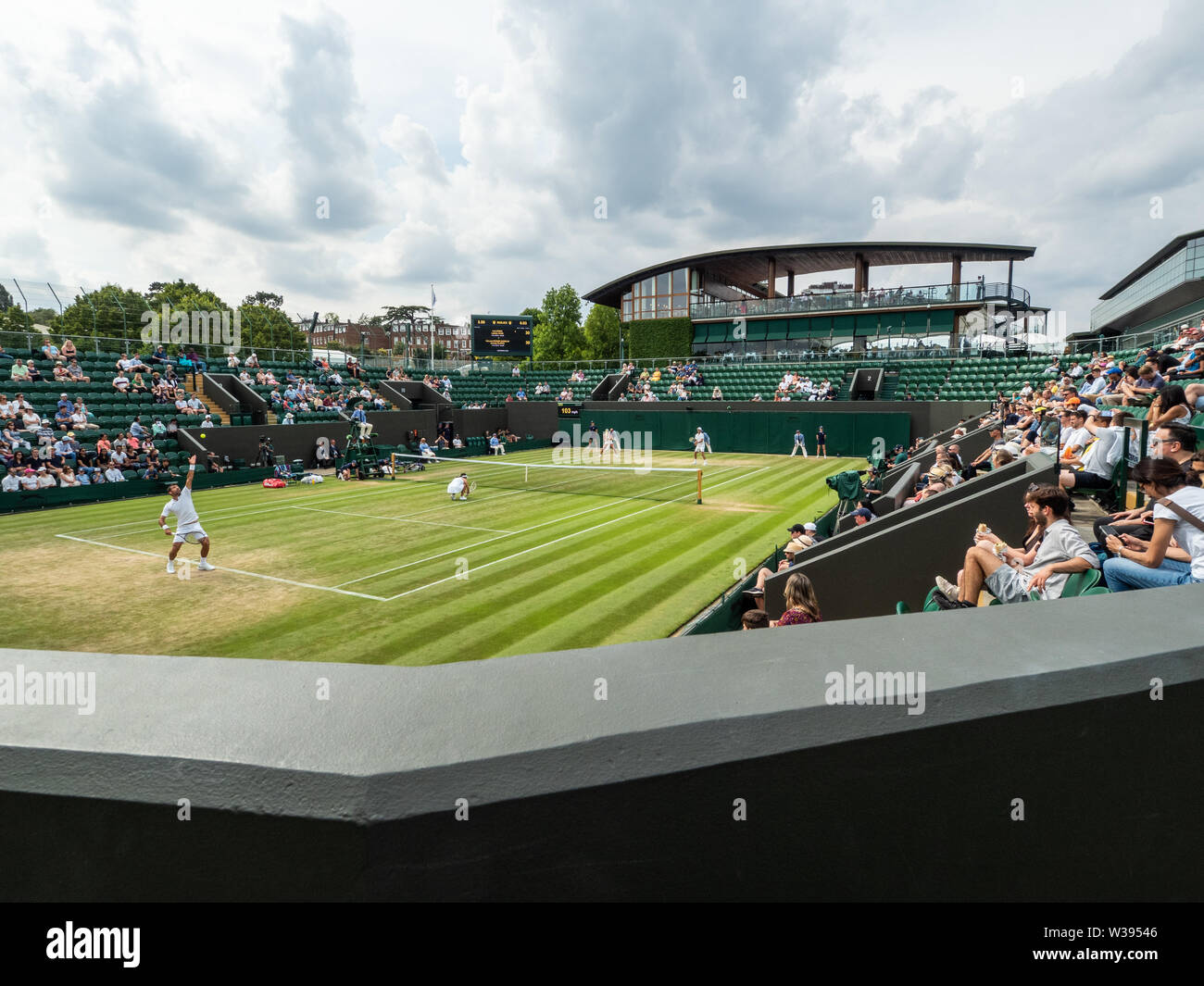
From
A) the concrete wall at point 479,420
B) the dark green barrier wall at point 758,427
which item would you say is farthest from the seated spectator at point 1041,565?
the concrete wall at point 479,420

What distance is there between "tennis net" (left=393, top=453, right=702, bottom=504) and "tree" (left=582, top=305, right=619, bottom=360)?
5719 cm

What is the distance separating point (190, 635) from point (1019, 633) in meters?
11.4

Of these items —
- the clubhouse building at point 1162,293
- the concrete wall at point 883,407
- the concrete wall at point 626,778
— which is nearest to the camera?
the concrete wall at point 626,778

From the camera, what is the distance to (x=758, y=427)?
40.9 meters

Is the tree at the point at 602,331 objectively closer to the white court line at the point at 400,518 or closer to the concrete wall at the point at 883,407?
the concrete wall at the point at 883,407

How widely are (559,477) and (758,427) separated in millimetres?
16281

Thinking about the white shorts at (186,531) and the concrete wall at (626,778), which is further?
the white shorts at (186,531)

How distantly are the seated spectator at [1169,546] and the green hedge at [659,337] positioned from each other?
55.1 m

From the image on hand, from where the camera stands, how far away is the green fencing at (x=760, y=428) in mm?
37594

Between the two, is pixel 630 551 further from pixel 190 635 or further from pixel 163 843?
pixel 163 843

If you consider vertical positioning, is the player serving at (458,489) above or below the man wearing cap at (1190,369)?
below
